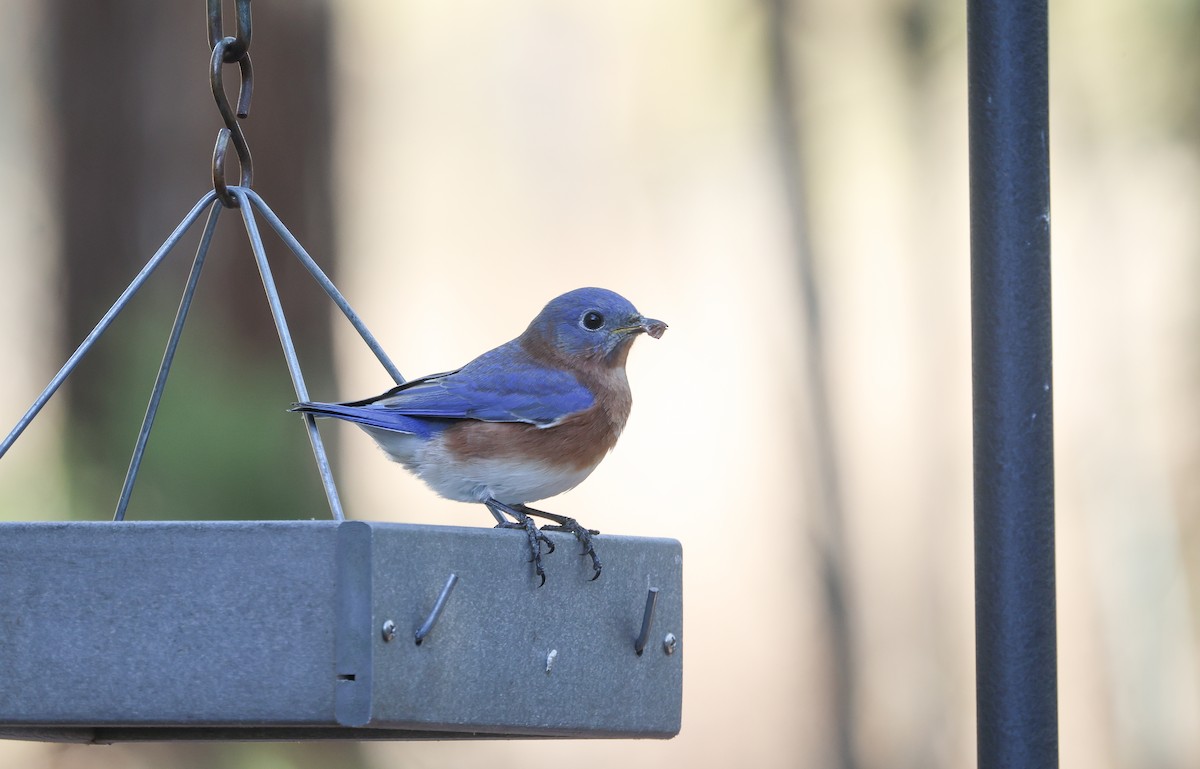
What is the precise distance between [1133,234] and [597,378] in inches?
182

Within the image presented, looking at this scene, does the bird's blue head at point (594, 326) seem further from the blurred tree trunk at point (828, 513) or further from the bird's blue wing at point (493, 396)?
the blurred tree trunk at point (828, 513)

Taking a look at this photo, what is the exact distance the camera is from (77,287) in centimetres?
748

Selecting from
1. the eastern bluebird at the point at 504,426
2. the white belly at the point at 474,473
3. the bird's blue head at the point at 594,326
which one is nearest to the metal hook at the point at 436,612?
the eastern bluebird at the point at 504,426

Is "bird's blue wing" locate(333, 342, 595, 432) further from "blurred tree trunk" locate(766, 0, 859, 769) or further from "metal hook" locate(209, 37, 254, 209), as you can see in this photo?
"blurred tree trunk" locate(766, 0, 859, 769)

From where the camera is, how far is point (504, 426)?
11.9 ft

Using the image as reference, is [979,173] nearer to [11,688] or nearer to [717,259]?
[11,688]

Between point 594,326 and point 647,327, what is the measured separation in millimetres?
193

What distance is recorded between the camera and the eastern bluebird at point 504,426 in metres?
3.59

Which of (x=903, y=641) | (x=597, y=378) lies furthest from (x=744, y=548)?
(x=597, y=378)

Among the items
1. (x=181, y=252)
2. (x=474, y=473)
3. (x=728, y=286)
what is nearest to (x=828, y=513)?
(x=728, y=286)

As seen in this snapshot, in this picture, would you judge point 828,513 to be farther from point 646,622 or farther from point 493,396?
point 646,622

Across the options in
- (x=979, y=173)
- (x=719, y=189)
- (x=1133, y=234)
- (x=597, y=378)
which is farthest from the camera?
(x=719, y=189)

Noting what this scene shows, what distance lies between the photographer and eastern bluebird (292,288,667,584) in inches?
141

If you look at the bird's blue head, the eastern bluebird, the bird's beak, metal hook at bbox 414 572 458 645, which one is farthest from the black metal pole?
the bird's blue head
